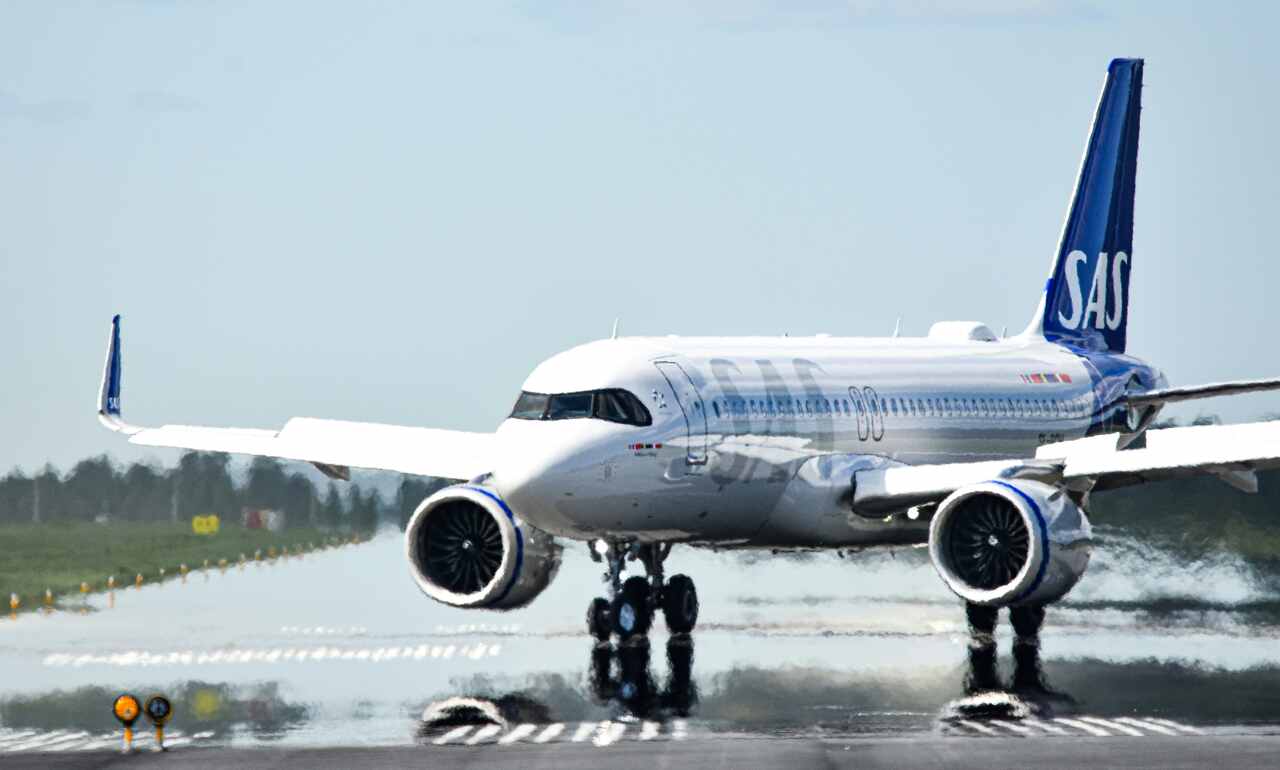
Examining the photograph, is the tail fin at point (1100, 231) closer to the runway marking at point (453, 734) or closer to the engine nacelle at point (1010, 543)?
the engine nacelle at point (1010, 543)

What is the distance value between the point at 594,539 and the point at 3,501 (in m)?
39.0

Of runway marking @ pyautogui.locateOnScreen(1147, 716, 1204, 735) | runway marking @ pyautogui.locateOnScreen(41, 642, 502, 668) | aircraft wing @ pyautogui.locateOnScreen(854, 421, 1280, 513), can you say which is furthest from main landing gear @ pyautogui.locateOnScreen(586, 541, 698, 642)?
runway marking @ pyautogui.locateOnScreen(1147, 716, 1204, 735)

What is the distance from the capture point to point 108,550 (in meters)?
70.9

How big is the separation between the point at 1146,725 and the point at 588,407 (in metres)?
11.7

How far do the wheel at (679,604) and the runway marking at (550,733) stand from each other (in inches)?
438

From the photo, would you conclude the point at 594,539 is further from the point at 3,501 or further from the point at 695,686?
the point at 3,501

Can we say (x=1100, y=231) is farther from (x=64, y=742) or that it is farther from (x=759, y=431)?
(x=64, y=742)

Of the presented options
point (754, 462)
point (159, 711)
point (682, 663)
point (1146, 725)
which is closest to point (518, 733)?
point (159, 711)

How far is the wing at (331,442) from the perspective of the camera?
46.4 m

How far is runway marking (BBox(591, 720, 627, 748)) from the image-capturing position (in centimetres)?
2927

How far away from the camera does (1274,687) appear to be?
114 ft

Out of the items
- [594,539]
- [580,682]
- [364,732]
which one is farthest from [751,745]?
[594,539]

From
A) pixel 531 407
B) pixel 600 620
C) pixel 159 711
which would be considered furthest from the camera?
pixel 600 620

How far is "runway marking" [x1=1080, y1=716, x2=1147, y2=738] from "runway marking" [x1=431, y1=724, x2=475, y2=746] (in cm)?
736
